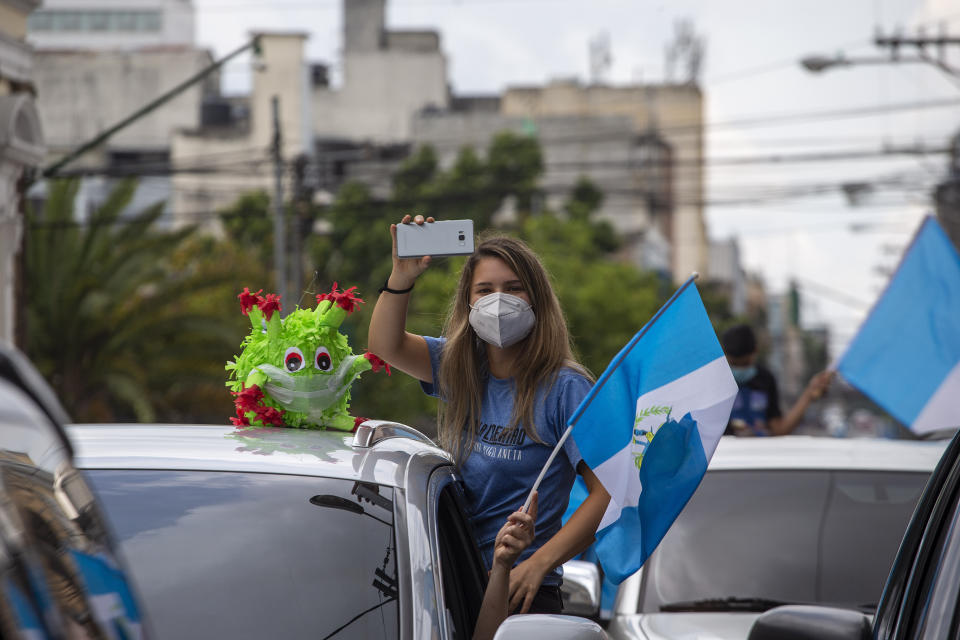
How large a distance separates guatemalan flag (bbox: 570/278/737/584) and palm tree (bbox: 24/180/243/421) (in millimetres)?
14745

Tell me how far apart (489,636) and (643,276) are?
40.4 meters

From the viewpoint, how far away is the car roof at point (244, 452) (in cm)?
284

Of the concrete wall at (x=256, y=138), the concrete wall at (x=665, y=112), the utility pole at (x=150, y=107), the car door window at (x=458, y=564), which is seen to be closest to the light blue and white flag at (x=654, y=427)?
the car door window at (x=458, y=564)

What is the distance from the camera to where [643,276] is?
141 feet

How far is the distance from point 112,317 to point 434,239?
1594cm

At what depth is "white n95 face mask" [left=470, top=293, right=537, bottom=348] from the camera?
3.71 meters

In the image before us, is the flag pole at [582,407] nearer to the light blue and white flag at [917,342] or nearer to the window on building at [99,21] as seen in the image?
the light blue and white flag at [917,342]

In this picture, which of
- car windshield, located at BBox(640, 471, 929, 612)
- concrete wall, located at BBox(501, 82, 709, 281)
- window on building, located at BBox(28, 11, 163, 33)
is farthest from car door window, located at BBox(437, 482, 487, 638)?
window on building, located at BBox(28, 11, 163, 33)

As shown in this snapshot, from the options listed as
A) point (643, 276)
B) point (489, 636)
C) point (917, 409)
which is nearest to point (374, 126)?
point (643, 276)

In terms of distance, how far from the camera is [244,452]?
2930 mm

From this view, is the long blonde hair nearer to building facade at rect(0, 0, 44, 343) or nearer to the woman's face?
the woman's face

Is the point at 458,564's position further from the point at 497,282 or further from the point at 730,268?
the point at 730,268

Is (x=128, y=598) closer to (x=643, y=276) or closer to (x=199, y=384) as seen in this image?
A: (x=199, y=384)

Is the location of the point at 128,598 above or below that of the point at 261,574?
above
